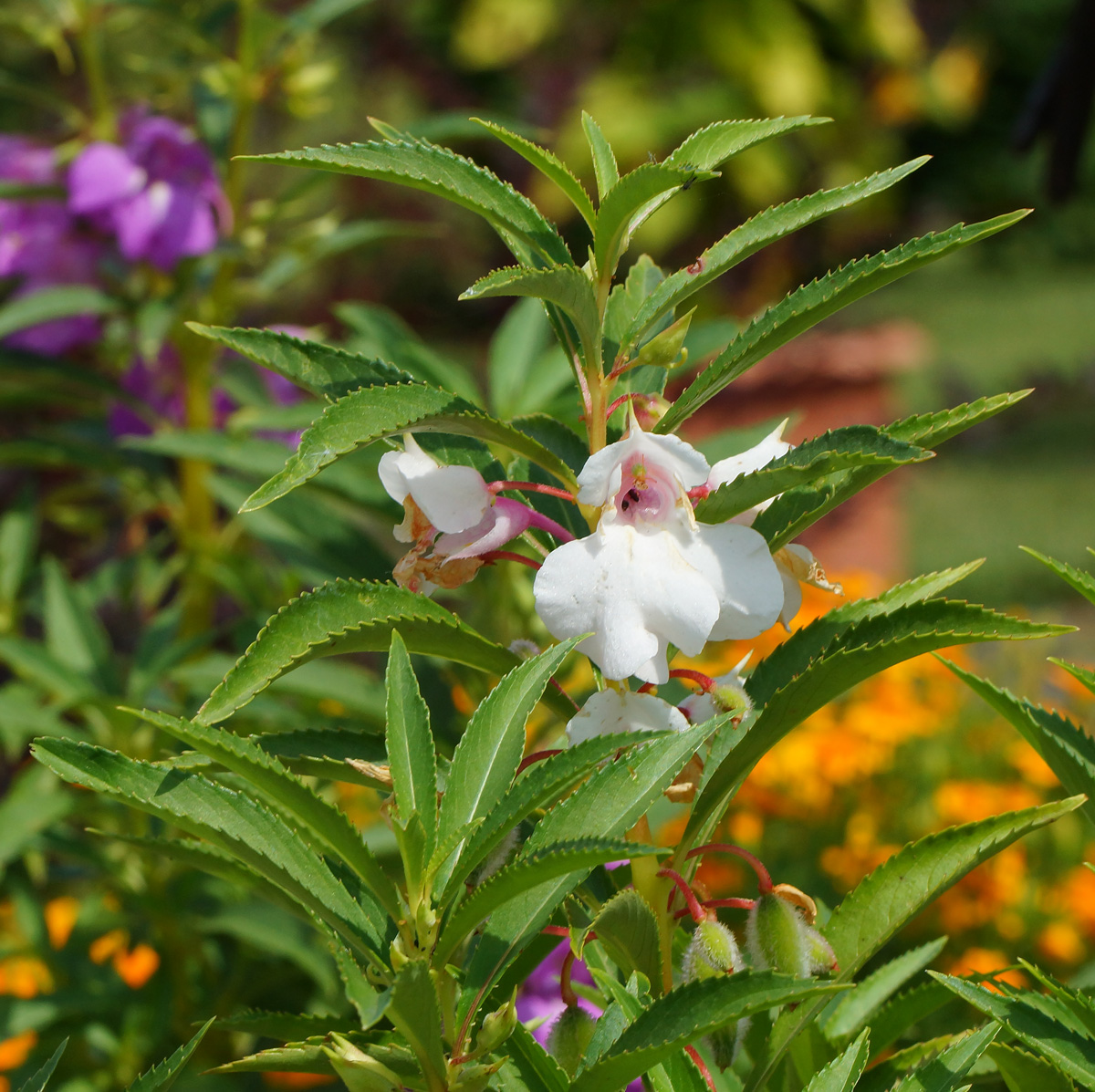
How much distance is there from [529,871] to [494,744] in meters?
0.09

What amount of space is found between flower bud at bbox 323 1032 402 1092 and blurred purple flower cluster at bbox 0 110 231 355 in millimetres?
1104

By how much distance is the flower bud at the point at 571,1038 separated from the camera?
1.89ft

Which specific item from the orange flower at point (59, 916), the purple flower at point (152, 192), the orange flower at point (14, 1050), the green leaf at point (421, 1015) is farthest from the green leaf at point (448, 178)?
the orange flower at point (59, 916)

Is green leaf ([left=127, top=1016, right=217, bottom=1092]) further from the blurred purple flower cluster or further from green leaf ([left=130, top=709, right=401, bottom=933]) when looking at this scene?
the blurred purple flower cluster

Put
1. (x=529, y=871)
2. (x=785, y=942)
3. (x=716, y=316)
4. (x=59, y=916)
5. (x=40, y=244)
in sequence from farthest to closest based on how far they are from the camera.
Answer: (x=716, y=316) → (x=59, y=916) → (x=40, y=244) → (x=785, y=942) → (x=529, y=871)

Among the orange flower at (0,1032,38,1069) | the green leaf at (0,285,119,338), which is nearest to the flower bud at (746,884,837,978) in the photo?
the green leaf at (0,285,119,338)

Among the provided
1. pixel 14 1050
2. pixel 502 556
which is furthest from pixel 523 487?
pixel 14 1050

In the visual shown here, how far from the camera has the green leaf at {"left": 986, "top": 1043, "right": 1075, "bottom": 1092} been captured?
1.71ft

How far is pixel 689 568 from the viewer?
53 centimetres

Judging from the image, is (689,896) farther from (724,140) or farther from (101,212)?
(101,212)

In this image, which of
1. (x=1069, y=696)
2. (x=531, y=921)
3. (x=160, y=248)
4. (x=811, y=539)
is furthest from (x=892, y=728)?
(x=811, y=539)

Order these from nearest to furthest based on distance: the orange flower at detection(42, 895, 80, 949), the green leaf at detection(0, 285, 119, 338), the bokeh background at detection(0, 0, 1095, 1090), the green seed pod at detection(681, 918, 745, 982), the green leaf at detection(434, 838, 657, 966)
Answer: the green leaf at detection(434, 838, 657, 966)
the green seed pod at detection(681, 918, 745, 982)
the green leaf at detection(0, 285, 119, 338)
the bokeh background at detection(0, 0, 1095, 1090)
the orange flower at detection(42, 895, 80, 949)

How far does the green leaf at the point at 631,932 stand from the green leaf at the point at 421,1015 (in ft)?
0.27

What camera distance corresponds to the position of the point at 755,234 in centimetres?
55
